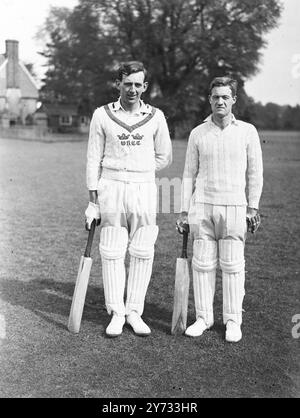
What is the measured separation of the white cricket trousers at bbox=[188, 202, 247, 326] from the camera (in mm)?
3504

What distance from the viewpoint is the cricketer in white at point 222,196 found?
344 cm

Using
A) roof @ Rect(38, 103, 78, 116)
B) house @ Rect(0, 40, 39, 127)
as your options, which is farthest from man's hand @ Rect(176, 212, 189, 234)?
roof @ Rect(38, 103, 78, 116)

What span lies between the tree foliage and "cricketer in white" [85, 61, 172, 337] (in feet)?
71.5

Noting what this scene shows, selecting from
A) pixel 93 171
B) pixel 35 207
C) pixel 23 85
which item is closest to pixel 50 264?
pixel 93 171

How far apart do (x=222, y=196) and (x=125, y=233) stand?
69cm

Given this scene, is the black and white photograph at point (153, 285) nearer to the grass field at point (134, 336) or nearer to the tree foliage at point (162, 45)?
the grass field at point (134, 336)

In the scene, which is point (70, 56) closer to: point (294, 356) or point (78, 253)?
point (78, 253)

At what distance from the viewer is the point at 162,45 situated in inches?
1062

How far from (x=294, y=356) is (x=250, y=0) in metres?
23.4

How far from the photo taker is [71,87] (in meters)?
28.9

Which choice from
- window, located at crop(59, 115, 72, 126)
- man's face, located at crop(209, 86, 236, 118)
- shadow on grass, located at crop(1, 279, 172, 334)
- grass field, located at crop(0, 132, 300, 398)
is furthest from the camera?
window, located at crop(59, 115, 72, 126)

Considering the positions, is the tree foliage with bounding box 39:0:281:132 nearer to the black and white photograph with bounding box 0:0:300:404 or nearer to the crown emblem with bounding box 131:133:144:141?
the black and white photograph with bounding box 0:0:300:404

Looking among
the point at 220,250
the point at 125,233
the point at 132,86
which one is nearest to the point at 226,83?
the point at 132,86

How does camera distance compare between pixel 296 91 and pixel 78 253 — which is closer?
pixel 296 91
